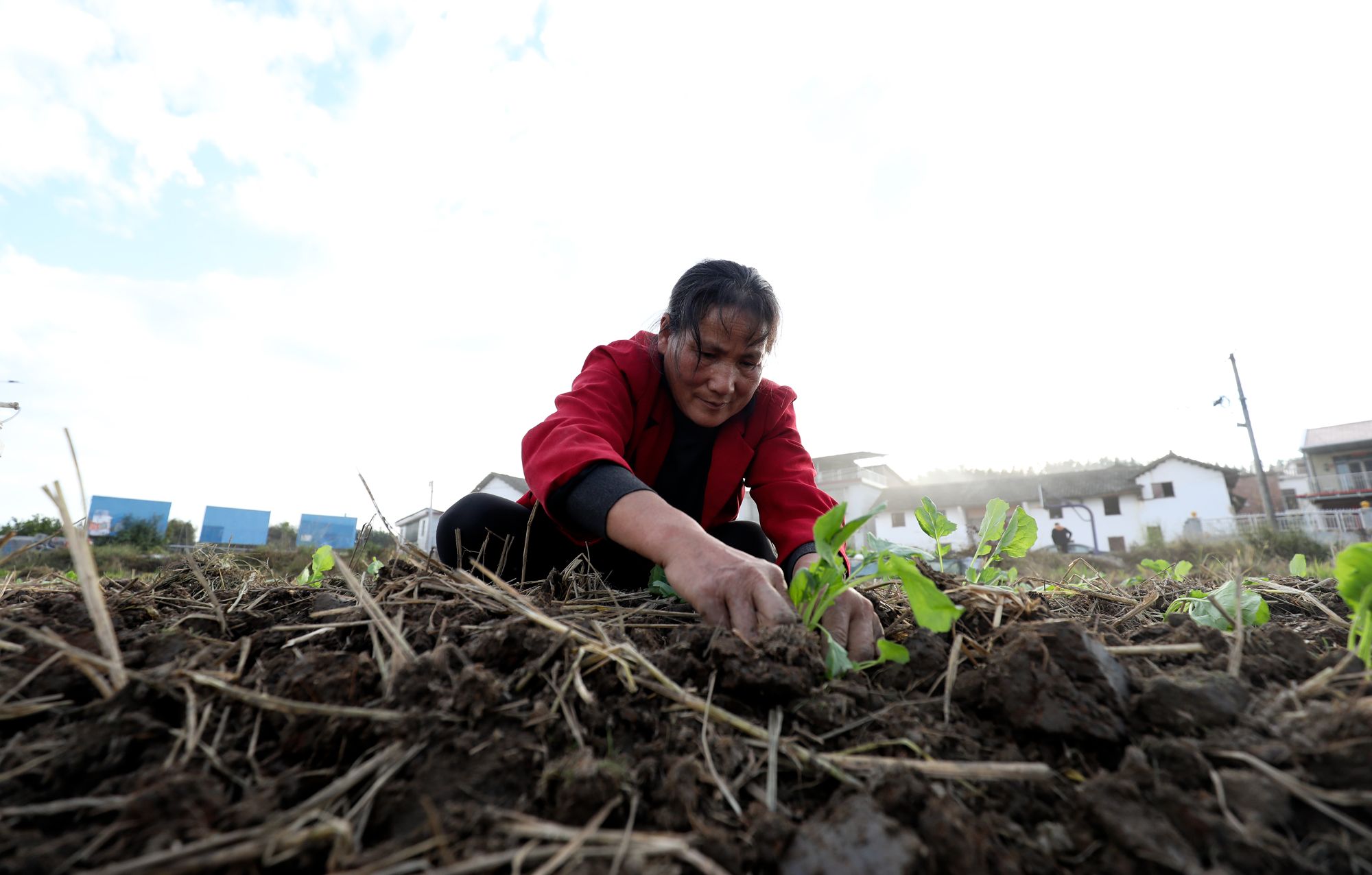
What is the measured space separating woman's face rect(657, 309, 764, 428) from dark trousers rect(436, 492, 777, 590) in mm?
489

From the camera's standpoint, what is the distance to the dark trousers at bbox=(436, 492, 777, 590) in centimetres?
215

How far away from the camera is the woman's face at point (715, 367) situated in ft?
6.40

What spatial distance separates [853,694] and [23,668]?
48.1 inches

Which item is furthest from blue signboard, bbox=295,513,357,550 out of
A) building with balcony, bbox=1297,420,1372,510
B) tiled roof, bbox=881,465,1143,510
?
building with balcony, bbox=1297,420,1372,510

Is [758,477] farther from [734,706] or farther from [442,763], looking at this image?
[442,763]

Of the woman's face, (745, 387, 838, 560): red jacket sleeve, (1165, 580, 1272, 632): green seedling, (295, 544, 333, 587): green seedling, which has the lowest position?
(1165, 580, 1272, 632): green seedling

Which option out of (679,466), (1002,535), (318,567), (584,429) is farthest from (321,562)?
(1002,535)

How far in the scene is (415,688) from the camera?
0.80m

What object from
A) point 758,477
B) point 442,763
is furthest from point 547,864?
point 758,477

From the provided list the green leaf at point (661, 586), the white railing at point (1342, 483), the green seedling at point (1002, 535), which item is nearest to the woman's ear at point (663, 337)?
the green leaf at point (661, 586)

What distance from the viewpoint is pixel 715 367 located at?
2.00 m

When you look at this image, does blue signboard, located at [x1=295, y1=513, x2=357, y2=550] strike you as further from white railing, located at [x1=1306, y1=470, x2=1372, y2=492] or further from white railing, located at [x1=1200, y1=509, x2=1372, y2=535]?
white railing, located at [x1=1306, y1=470, x2=1372, y2=492]

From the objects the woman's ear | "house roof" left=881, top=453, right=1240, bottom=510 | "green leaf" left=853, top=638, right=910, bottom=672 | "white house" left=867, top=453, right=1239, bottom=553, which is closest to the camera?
"green leaf" left=853, top=638, right=910, bottom=672

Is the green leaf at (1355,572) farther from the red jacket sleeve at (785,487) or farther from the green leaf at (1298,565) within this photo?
the green leaf at (1298,565)
